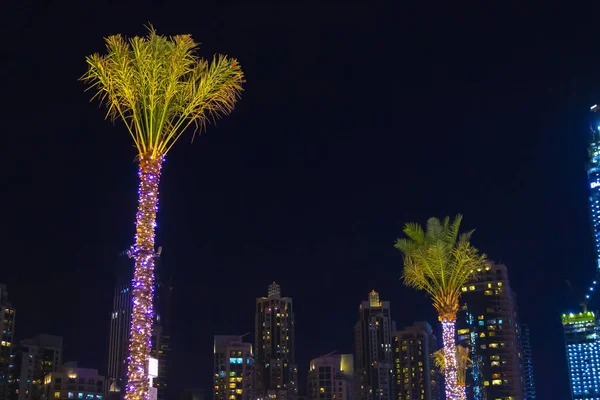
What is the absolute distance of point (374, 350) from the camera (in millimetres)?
171125

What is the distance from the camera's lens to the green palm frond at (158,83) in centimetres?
1864

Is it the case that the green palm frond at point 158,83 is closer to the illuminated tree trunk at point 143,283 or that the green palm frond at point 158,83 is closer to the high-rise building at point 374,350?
the illuminated tree trunk at point 143,283


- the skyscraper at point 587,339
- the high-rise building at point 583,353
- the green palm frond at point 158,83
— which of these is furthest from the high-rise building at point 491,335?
the green palm frond at point 158,83

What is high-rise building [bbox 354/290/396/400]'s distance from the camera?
162 metres

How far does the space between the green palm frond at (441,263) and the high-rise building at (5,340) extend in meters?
106

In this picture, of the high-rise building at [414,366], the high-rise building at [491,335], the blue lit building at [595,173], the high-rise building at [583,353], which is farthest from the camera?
the high-rise building at [414,366]

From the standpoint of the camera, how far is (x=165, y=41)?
1875 cm

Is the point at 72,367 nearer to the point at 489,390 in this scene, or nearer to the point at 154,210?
the point at 489,390

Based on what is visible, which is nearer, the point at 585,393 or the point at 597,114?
the point at 597,114

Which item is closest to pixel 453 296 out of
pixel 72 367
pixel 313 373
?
pixel 72 367

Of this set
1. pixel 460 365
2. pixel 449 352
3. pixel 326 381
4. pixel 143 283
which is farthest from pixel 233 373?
pixel 143 283

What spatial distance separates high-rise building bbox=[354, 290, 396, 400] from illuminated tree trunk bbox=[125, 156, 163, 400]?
146187 millimetres

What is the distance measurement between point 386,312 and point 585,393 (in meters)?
49.7

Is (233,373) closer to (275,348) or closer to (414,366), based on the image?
(275,348)
